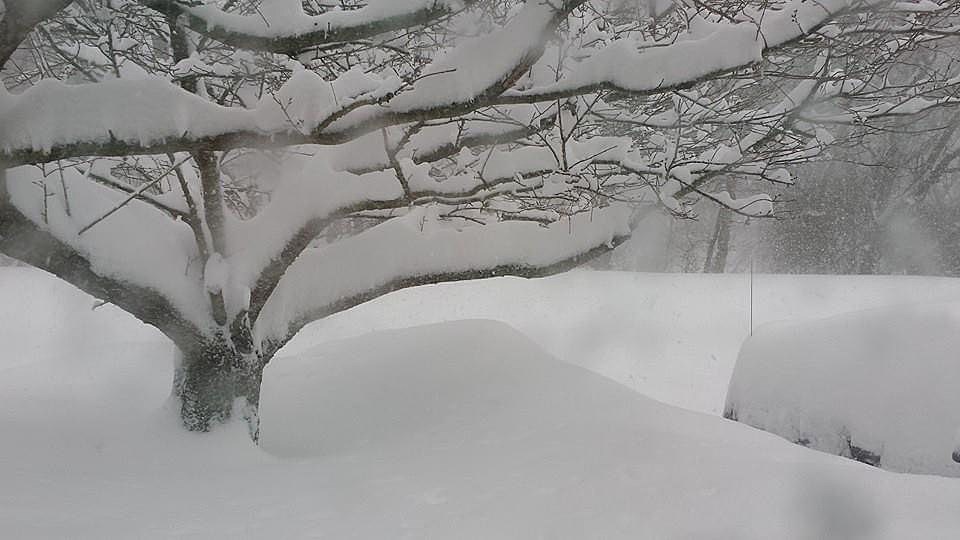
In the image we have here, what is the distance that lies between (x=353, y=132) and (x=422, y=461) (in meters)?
1.93

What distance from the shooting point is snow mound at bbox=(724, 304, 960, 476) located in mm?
4977

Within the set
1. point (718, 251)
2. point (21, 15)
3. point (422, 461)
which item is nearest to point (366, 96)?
point (21, 15)

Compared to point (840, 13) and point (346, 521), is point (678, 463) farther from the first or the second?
point (840, 13)

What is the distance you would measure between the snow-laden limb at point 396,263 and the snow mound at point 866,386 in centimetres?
221

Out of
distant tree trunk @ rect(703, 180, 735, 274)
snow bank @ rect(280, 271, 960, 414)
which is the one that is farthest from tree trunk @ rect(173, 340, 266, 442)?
distant tree trunk @ rect(703, 180, 735, 274)

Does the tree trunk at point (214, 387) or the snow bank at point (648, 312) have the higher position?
the tree trunk at point (214, 387)

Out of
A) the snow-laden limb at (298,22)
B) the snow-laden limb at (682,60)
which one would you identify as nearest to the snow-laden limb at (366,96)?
the snow-laden limb at (682,60)

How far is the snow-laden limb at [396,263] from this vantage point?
4.93 metres

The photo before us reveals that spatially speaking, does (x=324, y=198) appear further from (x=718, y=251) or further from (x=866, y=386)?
(x=718, y=251)

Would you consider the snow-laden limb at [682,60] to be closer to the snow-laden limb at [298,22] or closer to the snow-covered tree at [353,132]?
the snow-covered tree at [353,132]

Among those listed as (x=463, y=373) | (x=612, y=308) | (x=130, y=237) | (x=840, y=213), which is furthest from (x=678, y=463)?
(x=840, y=213)

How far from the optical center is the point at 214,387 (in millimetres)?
4688

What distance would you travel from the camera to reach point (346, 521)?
131 inches

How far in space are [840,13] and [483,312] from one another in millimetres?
11438
